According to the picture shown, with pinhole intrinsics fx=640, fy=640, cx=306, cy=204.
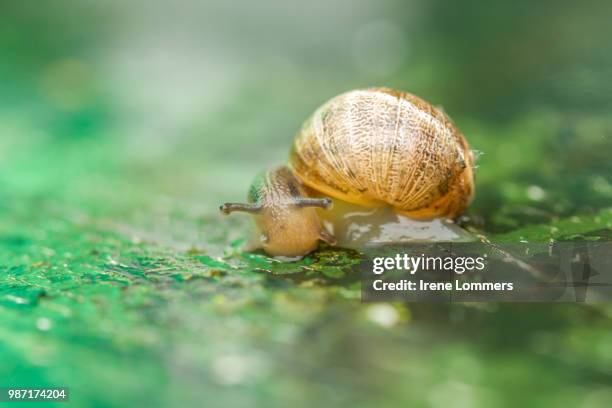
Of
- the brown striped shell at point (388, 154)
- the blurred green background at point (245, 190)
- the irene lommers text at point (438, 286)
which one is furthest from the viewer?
the brown striped shell at point (388, 154)

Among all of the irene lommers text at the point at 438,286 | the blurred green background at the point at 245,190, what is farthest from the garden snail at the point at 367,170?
the irene lommers text at the point at 438,286

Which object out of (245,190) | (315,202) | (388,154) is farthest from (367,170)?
(245,190)

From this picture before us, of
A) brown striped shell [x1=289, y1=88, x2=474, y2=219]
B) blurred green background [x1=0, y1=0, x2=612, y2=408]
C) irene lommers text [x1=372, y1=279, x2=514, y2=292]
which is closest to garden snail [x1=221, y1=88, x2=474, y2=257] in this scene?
brown striped shell [x1=289, y1=88, x2=474, y2=219]

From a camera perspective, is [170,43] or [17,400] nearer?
[17,400]

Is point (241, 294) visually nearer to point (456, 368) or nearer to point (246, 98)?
point (456, 368)

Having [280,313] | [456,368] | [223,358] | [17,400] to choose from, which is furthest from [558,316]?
[17,400]

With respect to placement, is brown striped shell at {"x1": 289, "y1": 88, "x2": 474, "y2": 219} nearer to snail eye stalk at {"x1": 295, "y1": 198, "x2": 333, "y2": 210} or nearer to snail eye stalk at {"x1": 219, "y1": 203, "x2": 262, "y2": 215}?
snail eye stalk at {"x1": 295, "y1": 198, "x2": 333, "y2": 210}

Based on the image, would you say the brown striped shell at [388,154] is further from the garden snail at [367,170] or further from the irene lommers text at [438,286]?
the irene lommers text at [438,286]
